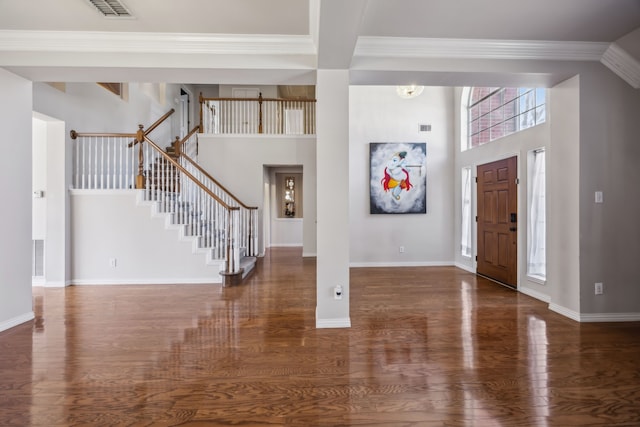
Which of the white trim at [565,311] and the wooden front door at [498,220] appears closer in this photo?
the white trim at [565,311]

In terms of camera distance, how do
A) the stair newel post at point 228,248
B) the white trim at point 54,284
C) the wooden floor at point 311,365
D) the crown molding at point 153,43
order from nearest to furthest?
1. the wooden floor at point 311,365
2. the crown molding at point 153,43
3. the white trim at point 54,284
4. the stair newel post at point 228,248

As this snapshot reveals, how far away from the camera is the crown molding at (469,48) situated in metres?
3.16

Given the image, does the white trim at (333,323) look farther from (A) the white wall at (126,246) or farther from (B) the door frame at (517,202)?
(B) the door frame at (517,202)

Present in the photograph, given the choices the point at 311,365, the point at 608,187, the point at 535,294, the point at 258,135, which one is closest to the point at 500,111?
the point at 608,187

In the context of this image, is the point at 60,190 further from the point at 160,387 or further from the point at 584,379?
the point at 584,379

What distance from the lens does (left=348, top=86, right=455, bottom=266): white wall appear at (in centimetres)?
638

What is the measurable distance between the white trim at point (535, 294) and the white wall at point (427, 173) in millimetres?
1962

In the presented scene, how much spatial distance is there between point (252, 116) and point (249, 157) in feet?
3.72

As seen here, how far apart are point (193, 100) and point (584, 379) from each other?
11074 millimetres

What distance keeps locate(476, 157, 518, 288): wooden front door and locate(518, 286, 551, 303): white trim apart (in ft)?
0.54

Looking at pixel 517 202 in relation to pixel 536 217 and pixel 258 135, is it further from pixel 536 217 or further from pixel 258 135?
pixel 258 135

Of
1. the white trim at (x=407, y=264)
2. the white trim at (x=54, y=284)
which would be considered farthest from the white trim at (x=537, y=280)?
the white trim at (x=54, y=284)

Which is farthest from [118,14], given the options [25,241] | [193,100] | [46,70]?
[193,100]

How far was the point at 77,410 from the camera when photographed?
1.90m
